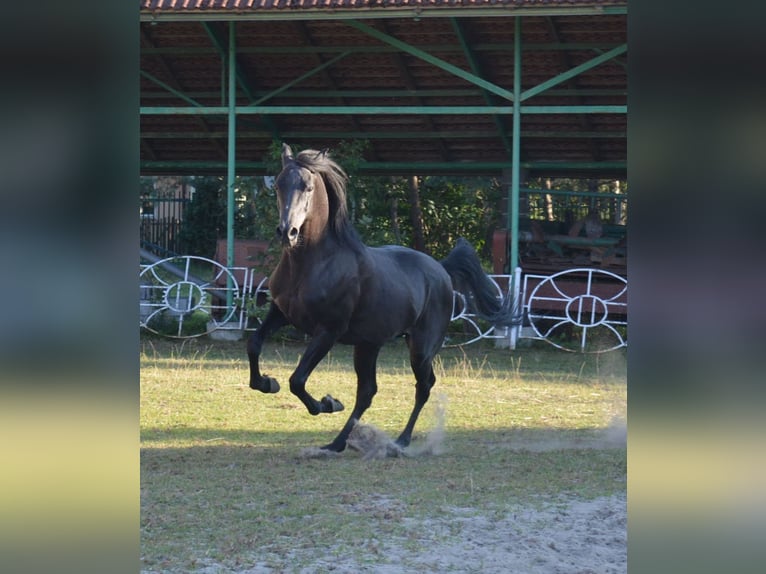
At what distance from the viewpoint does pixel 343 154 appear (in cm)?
1546

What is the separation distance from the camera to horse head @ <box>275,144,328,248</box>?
629 cm

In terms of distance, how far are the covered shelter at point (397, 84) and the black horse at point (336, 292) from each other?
5.69 meters

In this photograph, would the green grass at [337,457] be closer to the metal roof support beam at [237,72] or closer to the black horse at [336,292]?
the black horse at [336,292]

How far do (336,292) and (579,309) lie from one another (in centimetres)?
764

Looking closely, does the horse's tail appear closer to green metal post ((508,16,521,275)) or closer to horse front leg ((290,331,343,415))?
horse front leg ((290,331,343,415))

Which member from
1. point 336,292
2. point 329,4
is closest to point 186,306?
point 329,4

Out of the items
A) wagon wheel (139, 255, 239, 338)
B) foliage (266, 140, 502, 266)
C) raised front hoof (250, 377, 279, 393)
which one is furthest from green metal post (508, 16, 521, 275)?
raised front hoof (250, 377, 279, 393)

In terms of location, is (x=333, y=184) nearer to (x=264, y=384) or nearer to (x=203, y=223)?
(x=264, y=384)

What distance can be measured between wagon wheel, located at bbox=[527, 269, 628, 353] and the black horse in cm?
630

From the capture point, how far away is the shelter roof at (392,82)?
517 inches
